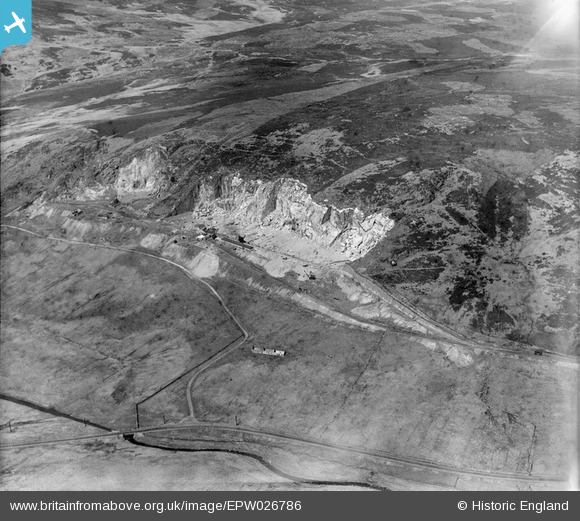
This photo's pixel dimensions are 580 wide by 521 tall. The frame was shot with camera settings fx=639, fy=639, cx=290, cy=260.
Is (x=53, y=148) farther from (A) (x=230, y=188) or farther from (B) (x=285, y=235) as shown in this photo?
(B) (x=285, y=235)

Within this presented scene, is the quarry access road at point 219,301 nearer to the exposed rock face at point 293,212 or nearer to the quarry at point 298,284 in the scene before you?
the quarry at point 298,284

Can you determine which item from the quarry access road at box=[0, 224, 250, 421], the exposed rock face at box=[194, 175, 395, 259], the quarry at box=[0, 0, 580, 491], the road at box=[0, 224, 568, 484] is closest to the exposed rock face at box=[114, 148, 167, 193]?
the quarry at box=[0, 0, 580, 491]

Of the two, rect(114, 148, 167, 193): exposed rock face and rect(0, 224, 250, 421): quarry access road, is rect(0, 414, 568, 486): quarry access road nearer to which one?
rect(0, 224, 250, 421): quarry access road

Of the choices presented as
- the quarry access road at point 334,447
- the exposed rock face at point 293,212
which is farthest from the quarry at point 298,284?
the exposed rock face at point 293,212

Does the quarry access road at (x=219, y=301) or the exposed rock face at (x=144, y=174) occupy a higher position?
the exposed rock face at (x=144, y=174)

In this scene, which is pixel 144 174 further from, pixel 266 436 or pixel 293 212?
pixel 266 436

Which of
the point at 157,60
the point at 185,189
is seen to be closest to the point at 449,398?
the point at 185,189
